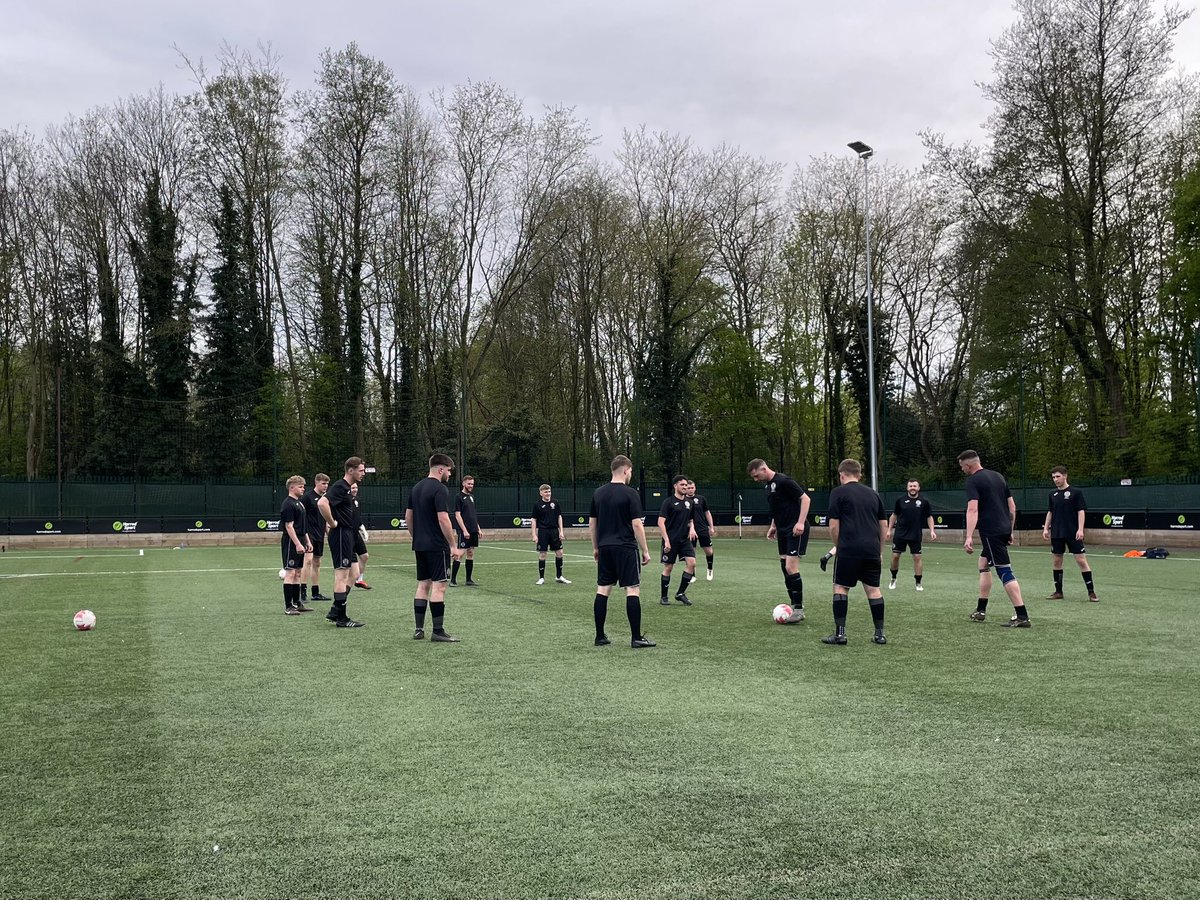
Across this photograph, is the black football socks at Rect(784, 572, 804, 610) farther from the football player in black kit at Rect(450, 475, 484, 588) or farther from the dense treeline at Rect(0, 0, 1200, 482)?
the dense treeline at Rect(0, 0, 1200, 482)

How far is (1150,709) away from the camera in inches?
255

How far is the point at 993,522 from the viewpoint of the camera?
35.4ft

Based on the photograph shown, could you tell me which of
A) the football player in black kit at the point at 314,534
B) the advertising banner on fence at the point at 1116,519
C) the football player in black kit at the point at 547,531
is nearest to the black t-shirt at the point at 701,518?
the football player in black kit at the point at 547,531

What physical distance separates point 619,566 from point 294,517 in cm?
606

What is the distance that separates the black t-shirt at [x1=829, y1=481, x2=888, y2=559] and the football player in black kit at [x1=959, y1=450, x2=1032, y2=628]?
5.48 ft

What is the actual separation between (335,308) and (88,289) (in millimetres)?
10441

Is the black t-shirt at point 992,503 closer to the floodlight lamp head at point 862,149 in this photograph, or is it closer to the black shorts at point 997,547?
the black shorts at point 997,547

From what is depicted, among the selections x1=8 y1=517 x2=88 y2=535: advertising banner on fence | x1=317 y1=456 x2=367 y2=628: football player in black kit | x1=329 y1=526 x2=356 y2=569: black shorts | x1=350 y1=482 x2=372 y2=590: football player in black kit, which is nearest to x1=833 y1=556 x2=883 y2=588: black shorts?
x1=317 y1=456 x2=367 y2=628: football player in black kit

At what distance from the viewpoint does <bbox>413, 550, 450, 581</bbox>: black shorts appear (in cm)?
1004

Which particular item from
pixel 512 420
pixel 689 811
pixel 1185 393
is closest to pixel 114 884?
pixel 689 811

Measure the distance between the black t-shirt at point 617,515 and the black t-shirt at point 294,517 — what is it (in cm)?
565

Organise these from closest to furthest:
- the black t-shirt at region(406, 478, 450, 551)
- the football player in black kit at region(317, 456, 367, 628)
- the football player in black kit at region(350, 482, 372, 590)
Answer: the black t-shirt at region(406, 478, 450, 551) → the football player in black kit at region(317, 456, 367, 628) → the football player in black kit at region(350, 482, 372, 590)

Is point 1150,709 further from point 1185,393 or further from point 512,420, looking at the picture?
point 512,420

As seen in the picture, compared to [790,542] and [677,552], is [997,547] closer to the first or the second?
[790,542]
